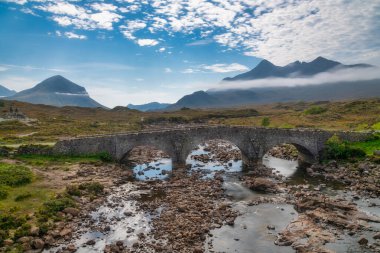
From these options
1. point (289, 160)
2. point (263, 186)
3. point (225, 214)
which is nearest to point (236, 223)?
point (225, 214)

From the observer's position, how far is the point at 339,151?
154 feet

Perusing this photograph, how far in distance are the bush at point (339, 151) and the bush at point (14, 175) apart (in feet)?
129

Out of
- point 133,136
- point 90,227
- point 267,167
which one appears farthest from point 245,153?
point 90,227

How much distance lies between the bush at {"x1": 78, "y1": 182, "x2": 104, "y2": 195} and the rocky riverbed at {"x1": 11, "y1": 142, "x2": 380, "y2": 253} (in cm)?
76

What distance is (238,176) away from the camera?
140 feet

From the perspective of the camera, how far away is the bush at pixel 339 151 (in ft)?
151

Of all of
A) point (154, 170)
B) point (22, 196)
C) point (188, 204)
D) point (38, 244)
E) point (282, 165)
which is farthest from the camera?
point (282, 165)

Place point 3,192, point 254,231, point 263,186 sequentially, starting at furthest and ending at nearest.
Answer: point 263,186 < point 3,192 < point 254,231

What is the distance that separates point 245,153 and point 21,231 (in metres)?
33.4

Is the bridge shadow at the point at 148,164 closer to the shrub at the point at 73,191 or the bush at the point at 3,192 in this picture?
the shrub at the point at 73,191

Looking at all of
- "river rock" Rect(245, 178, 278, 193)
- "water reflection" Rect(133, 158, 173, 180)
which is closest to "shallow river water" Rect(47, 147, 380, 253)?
"river rock" Rect(245, 178, 278, 193)

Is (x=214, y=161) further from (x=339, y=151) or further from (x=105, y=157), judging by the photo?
(x=339, y=151)

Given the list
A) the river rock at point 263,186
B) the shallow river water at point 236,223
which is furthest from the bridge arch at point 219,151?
the river rock at point 263,186

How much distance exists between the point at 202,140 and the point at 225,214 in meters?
19.6
